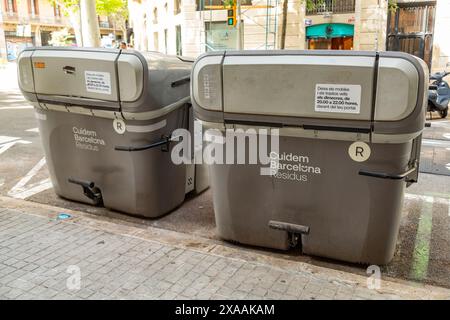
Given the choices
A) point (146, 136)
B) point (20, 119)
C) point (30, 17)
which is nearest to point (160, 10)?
point (20, 119)

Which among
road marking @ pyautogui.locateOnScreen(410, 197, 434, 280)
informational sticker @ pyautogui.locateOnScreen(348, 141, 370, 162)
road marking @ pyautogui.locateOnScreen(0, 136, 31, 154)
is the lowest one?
road marking @ pyautogui.locateOnScreen(410, 197, 434, 280)

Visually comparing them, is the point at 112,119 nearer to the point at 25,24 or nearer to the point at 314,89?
the point at 314,89

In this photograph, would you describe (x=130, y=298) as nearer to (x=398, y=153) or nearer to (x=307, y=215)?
(x=307, y=215)

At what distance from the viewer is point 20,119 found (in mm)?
9742

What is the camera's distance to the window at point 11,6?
146 ft

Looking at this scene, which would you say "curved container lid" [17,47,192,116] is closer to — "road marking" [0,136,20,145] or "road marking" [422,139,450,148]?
"road marking" [0,136,20,145]

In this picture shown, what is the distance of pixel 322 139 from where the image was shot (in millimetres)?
2838

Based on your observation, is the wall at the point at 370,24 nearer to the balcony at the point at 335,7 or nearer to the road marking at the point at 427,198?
the balcony at the point at 335,7

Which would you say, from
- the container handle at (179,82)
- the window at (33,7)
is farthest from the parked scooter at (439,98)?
the window at (33,7)

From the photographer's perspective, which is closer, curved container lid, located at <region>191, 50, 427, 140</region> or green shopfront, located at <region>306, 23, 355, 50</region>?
curved container lid, located at <region>191, 50, 427, 140</region>

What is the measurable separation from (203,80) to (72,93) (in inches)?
54.1

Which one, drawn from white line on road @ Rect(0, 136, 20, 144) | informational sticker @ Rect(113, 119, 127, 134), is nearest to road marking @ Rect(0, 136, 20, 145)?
white line on road @ Rect(0, 136, 20, 144)

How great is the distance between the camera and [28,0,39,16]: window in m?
46.4

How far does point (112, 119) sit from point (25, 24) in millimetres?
47946
